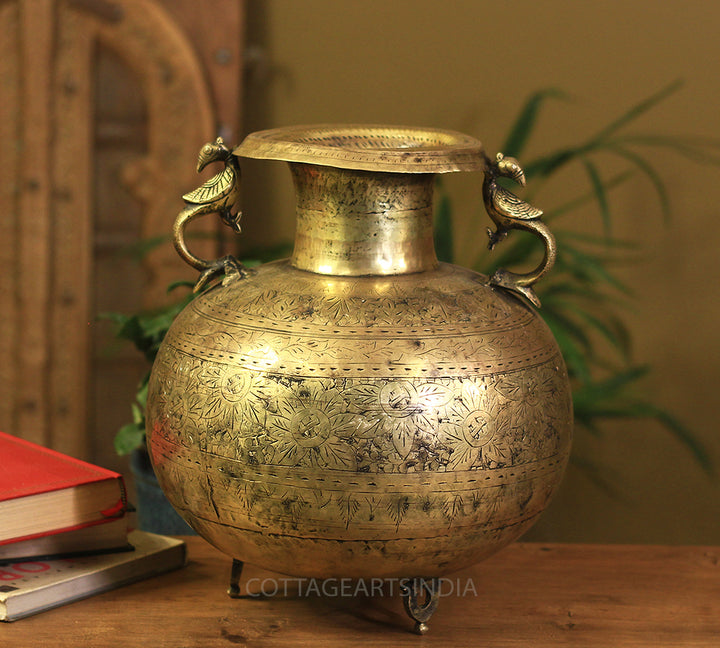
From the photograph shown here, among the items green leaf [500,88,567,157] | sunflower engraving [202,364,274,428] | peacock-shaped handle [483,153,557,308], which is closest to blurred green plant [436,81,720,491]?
green leaf [500,88,567,157]

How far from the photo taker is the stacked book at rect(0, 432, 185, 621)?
1028 millimetres

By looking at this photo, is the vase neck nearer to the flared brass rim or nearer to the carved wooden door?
the flared brass rim

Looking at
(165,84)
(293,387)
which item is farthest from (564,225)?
(293,387)

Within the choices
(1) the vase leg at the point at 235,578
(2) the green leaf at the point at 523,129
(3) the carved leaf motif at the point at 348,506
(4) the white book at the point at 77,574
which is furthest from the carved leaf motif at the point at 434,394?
(2) the green leaf at the point at 523,129

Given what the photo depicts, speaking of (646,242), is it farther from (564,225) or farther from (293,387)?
(293,387)

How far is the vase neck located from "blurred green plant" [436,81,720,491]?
2.54 feet

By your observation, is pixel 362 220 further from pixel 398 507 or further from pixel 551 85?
pixel 551 85

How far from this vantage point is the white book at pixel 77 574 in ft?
3.34

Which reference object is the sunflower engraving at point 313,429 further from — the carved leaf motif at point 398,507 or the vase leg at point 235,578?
the vase leg at point 235,578

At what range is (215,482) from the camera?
0.93 meters

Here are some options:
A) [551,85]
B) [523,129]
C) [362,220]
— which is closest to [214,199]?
[362,220]

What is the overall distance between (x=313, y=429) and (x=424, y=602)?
10.5 inches

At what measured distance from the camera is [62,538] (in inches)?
43.1

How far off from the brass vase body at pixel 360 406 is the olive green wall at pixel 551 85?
3.82ft
